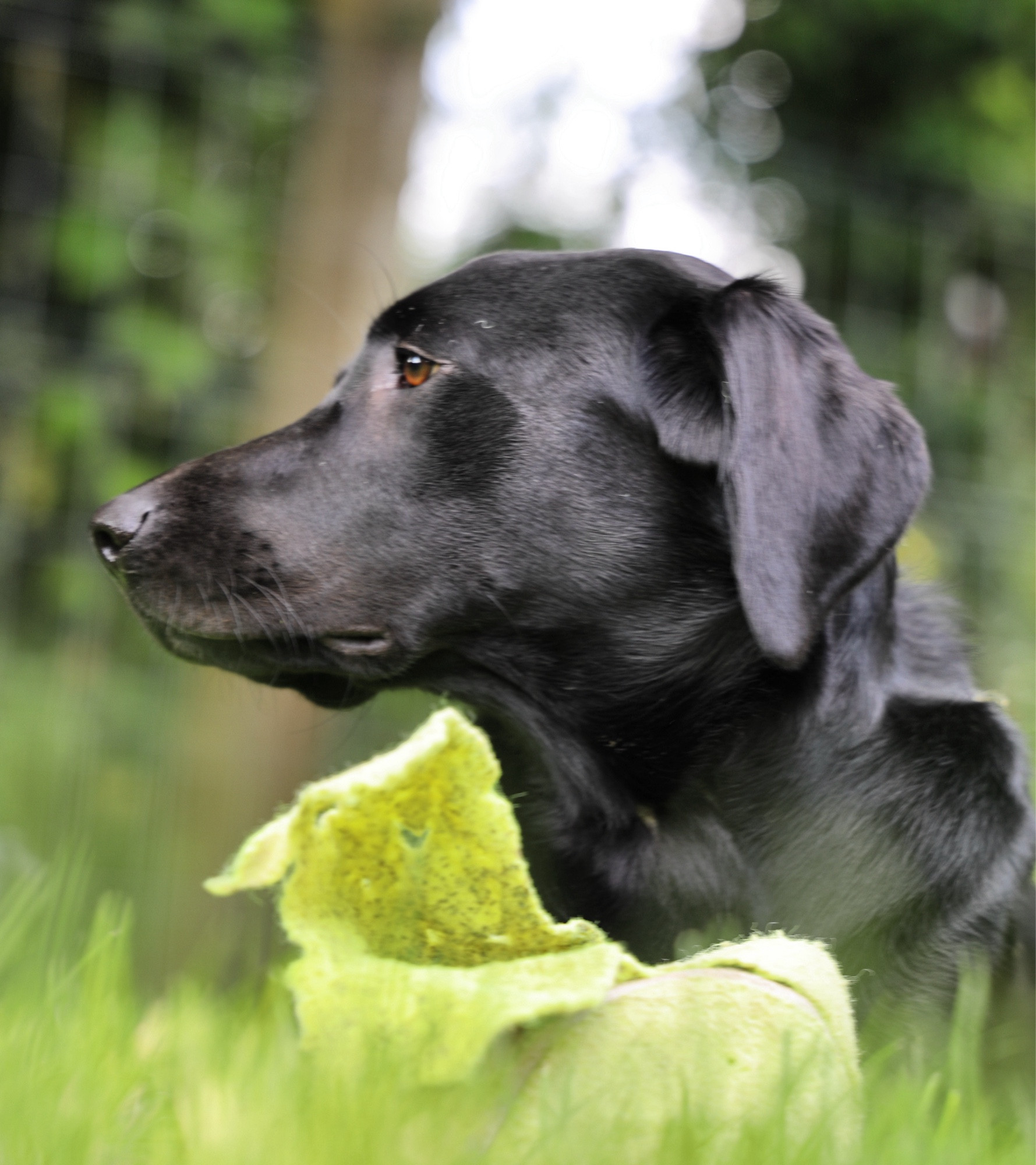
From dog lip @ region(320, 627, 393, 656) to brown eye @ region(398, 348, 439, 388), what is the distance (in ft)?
1.14

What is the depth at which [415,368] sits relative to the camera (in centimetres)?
173

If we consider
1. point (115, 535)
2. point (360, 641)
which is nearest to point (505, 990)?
point (360, 641)

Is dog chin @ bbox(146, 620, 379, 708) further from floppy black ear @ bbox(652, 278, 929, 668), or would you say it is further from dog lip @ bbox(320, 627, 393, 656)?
floppy black ear @ bbox(652, 278, 929, 668)

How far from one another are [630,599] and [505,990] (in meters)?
0.70

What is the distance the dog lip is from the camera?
164 centimetres

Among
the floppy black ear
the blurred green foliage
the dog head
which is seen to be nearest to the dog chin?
the dog head

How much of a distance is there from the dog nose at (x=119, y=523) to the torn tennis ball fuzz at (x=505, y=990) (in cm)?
51

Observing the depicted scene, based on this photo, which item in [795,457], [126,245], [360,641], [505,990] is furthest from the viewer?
[126,245]

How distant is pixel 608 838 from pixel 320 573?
0.51 m

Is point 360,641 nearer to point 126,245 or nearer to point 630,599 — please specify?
point 630,599

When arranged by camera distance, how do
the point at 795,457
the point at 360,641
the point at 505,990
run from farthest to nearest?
1. the point at 360,641
2. the point at 795,457
3. the point at 505,990

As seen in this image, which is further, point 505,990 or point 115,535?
point 115,535

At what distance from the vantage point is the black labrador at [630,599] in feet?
4.89

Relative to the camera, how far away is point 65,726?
11.8 feet
